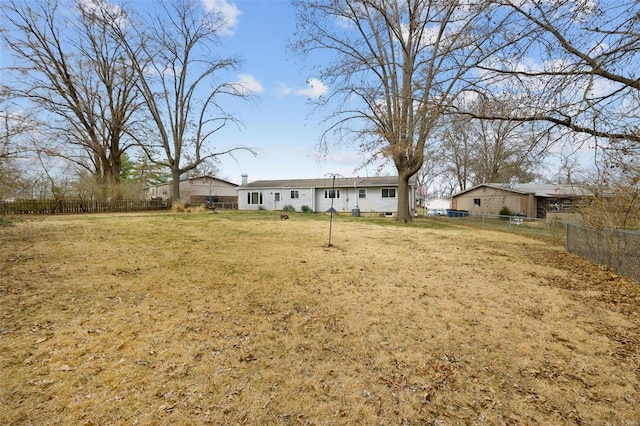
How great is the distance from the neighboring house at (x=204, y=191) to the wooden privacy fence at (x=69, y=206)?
6873mm

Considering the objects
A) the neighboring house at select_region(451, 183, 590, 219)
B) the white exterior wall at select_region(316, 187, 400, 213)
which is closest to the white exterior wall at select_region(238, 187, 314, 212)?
the white exterior wall at select_region(316, 187, 400, 213)

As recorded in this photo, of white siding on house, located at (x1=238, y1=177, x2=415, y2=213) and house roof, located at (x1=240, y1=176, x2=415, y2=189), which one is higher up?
house roof, located at (x1=240, y1=176, x2=415, y2=189)

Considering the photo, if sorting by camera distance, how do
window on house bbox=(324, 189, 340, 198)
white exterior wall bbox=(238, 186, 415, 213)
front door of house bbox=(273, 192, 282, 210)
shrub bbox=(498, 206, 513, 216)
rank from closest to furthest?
shrub bbox=(498, 206, 513, 216), white exterior wall bbox=(238, 186, 415, 213), window on house bbox=(324, 189, 340, 198), front door of house bbox=(273, 192, 282, 210)

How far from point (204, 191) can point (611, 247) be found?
3422cm

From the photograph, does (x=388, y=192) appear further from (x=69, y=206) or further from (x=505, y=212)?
(x=69, y=206)

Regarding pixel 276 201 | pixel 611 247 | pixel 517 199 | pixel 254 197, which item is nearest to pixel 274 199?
pixel 276 201

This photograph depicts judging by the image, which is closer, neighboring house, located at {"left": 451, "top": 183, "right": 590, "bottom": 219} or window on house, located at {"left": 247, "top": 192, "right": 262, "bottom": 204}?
neighboring house, located at {"left": 451, "top": 183, "right": 590, "bottom": 219}

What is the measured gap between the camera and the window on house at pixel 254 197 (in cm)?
2938

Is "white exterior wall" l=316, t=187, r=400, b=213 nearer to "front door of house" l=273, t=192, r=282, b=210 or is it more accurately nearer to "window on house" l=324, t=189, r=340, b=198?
"window on house" l=324, t=189, r=340, b=198

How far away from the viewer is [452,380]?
285 cm

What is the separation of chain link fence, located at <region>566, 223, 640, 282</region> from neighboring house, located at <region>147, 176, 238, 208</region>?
95.2ft

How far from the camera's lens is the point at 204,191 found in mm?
33844

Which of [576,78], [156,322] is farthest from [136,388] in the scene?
→ [576,78]

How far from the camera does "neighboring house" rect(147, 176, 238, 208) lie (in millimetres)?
32469
